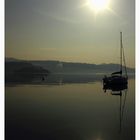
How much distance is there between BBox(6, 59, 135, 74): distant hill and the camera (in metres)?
1.43

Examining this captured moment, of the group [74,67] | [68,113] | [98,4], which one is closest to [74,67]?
[74,67]

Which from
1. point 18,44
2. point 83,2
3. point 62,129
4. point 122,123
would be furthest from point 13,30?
point 122,123

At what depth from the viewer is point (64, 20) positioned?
4.82 feet

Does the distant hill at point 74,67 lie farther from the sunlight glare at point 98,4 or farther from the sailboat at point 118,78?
the sunlight glare at point 98,4

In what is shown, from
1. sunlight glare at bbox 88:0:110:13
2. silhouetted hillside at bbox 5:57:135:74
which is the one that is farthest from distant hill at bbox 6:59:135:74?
sunlight glare at bbox 88:0:110:13

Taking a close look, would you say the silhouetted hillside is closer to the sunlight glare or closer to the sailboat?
the sailboat

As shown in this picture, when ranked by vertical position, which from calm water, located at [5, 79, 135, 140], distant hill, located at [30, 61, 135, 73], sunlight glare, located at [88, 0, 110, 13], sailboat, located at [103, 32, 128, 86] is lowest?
calm water, located at [5, 79, 135, 140]

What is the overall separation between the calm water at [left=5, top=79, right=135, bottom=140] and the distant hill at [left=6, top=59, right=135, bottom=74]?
7 centimetres

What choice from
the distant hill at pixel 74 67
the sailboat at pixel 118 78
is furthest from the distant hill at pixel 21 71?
the sailboat at pixel 118 78

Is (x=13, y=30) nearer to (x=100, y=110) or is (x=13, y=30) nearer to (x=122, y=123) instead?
(x=100, y=110)

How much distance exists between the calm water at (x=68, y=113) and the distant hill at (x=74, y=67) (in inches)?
2.8

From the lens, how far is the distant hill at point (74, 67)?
1.43 meters

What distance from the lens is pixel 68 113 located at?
4.86 feet

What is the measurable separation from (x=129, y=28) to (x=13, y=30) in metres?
0.63
